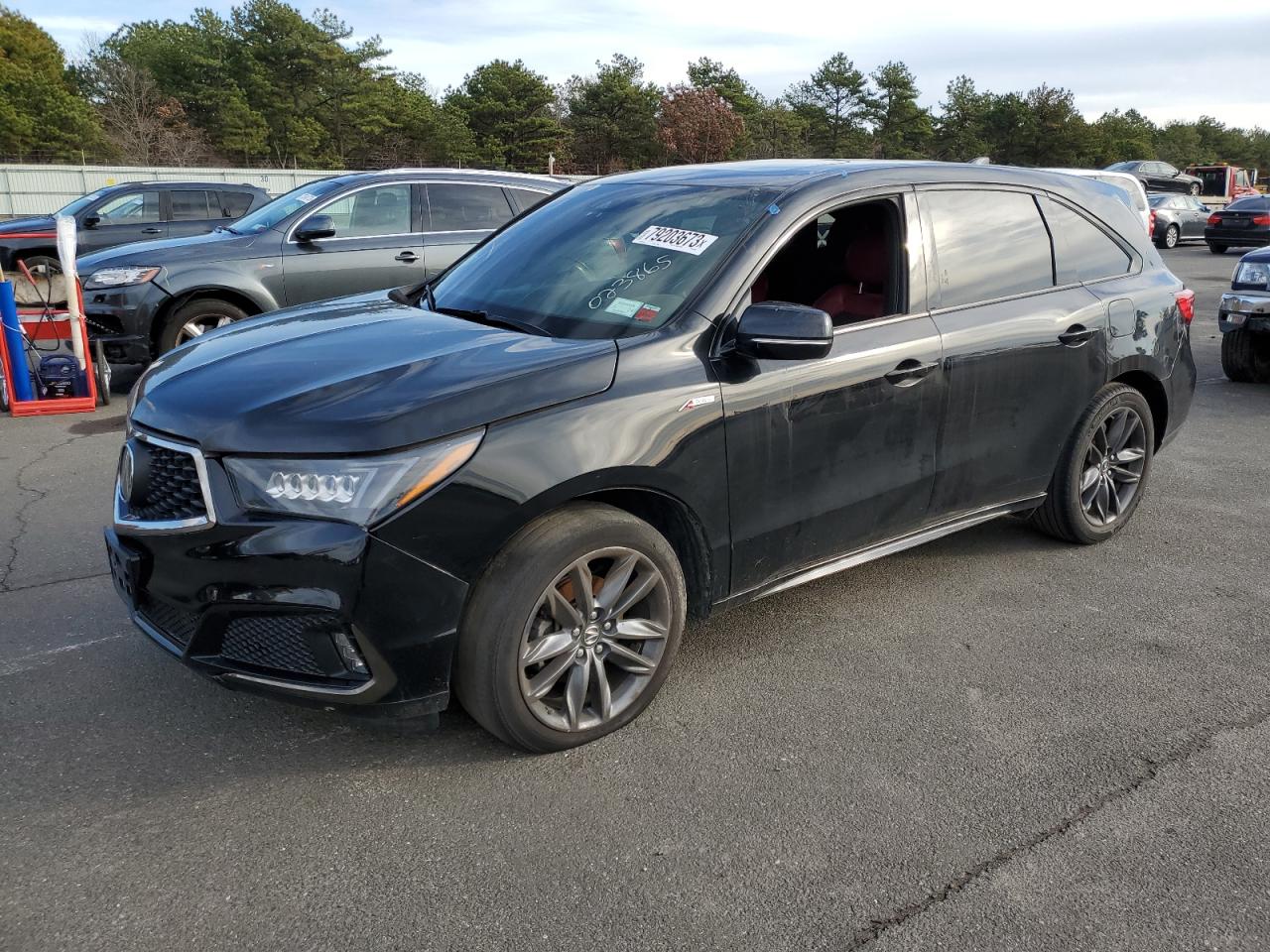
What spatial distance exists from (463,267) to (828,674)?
2.21m

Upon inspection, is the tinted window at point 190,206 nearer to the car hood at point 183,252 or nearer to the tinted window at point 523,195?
the car hood at point 183,252

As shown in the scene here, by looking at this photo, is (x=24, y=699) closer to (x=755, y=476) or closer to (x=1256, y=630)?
(x=755, y=476)

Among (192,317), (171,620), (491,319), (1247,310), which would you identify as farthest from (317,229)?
(1247,310)

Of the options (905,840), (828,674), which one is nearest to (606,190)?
(828,674)

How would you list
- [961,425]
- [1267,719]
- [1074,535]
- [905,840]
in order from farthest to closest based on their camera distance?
[1074,535] < [961,425] < [1267,719] < [905,840]

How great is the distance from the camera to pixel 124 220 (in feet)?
44.4

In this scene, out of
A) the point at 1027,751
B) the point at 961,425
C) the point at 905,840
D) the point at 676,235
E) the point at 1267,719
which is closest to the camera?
the point at 905,840

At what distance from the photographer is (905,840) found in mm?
2756

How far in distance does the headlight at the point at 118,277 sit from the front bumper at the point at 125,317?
0.04m

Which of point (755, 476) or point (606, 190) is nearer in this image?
point (755, 476)

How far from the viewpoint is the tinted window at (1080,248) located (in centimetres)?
461

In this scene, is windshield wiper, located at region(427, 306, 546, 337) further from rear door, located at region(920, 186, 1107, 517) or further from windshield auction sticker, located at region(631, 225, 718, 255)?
rear door, located at region(920, 186, 1107, 517)

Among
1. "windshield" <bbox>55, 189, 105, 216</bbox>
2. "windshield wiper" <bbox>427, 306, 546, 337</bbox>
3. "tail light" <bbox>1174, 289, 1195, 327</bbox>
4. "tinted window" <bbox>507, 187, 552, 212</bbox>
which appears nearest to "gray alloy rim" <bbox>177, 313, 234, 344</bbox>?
"tinted window" <bbox>507, 187, 552, 212</bbox>

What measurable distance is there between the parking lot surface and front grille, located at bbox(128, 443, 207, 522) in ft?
2.42
